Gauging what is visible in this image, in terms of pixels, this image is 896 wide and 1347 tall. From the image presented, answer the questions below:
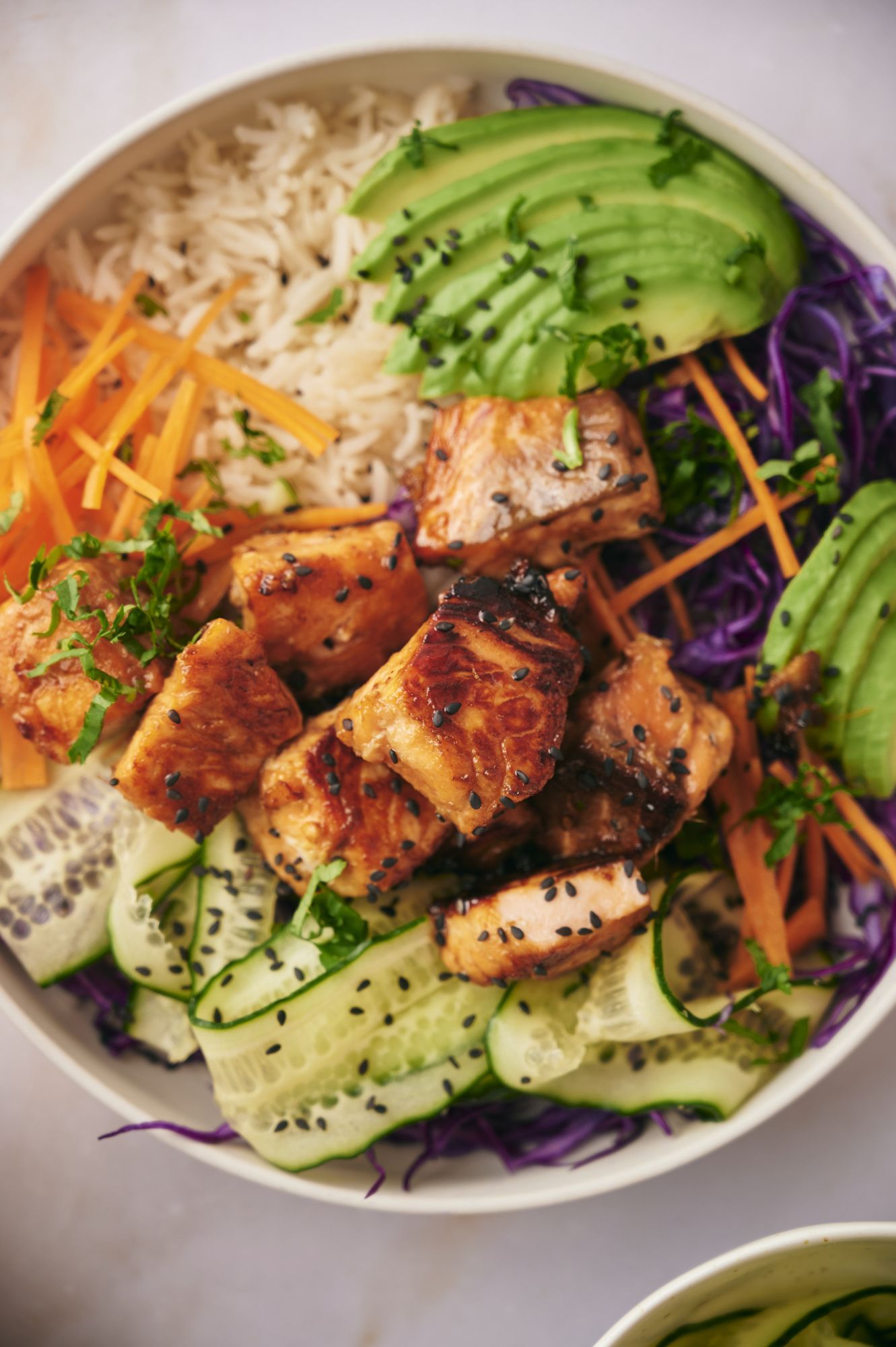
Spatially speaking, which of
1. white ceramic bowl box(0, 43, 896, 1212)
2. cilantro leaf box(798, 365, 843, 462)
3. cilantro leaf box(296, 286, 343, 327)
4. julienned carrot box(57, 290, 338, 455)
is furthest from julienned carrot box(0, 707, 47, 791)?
cilantro leaf box(798, 365, 843, 462)

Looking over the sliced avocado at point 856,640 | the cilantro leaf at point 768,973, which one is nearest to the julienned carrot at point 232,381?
the sliced avocado at point 856,640

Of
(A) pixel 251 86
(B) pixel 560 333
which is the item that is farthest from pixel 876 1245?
(A) pixel 251 86

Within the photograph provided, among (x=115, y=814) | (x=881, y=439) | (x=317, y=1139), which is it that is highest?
(x=115, y=814)

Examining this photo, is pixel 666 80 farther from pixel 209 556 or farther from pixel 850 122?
pixel 209 556

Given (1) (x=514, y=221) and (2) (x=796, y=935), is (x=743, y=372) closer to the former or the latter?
(1) (x=514, y=221)

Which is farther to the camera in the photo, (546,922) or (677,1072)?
(677,1072)

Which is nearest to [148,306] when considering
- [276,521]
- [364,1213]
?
[276,521]

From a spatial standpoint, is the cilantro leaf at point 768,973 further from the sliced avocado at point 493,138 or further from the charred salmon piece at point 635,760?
the sliced avocado at point 493,138
